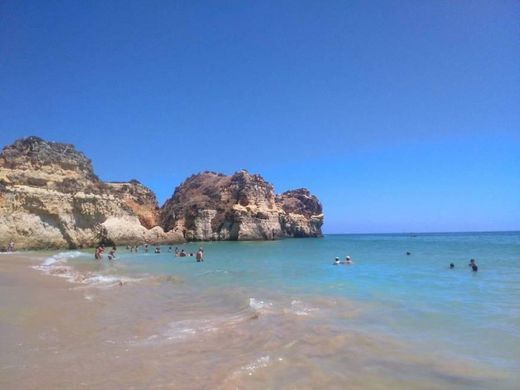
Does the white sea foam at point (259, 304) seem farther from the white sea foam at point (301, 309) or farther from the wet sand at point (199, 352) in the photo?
the white sea foam at point (301, 309)

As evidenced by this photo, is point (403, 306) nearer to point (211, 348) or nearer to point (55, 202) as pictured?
point (211, 348)

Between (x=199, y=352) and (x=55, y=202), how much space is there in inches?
1416

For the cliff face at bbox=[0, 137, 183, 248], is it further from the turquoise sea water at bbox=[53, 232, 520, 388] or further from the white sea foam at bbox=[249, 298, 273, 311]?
the white sea foam at bbox=[249, 298, 273, 311]

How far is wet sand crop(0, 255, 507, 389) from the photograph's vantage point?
5.02 meters

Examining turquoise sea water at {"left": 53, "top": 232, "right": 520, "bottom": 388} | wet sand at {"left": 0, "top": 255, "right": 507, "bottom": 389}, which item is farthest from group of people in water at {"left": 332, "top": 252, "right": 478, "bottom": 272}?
wet sand at {"left": 0, "top": 255, "right": 507, "bottom": 389}

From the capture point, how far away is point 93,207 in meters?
41.2

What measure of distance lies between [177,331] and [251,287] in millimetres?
Answer: 7557

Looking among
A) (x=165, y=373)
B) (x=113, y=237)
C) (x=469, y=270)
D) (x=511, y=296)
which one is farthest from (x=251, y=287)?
(x=113, y=237)

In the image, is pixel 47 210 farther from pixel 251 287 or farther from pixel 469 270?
pixel 469 270

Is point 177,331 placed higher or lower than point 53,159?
lower

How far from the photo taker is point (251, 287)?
15.2 meters

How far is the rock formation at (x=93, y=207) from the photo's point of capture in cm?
3516

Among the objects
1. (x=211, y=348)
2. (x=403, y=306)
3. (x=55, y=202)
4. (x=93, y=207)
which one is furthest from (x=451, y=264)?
(x=93, y=207)

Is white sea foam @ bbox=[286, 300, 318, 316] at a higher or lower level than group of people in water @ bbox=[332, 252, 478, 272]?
lower
